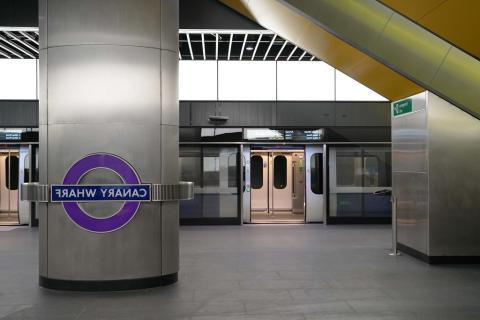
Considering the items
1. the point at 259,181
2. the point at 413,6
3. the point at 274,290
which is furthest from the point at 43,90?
the point at 259,181

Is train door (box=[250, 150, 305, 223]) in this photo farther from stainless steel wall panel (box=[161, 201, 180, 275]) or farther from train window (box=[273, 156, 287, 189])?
stainless steel wall panel (box=[161, 201, 180, 275])

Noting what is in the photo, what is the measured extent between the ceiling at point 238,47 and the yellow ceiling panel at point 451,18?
234 inches

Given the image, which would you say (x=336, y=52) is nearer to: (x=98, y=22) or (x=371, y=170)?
(x=98, y=22)

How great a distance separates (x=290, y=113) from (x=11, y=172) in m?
8.19

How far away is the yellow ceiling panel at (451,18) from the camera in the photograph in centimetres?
675

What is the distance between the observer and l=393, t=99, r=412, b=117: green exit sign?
10.8 metres

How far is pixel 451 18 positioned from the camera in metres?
7.08

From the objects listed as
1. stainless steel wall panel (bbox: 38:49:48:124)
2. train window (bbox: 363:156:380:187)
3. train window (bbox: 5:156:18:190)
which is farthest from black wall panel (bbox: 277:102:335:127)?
stainless steel wall panel (bbox: 38:49:48:124)

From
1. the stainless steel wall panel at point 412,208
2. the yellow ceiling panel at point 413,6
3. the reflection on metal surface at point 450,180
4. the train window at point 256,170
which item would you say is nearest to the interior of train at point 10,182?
the train window at point 256,170

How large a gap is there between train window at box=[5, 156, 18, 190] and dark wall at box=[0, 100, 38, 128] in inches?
46.2

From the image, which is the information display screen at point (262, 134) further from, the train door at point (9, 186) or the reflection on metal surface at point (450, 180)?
the reflection on metal surface at point (450, 180)

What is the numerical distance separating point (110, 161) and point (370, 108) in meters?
10.4

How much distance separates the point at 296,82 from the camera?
16.8 meters

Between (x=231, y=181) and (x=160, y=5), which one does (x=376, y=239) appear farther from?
(x=160, y=5)
